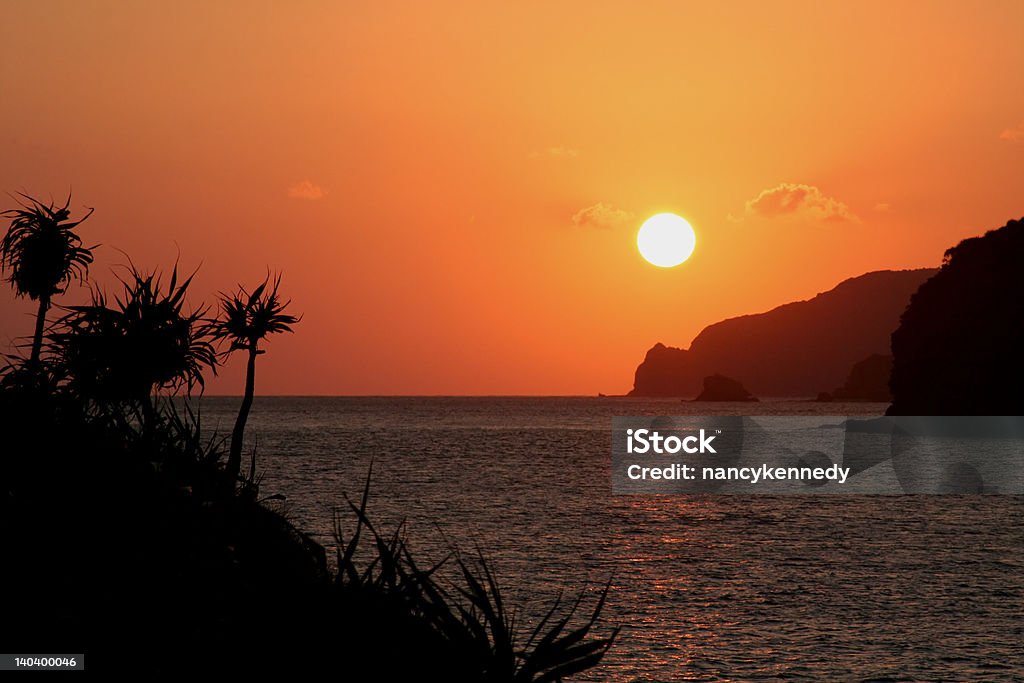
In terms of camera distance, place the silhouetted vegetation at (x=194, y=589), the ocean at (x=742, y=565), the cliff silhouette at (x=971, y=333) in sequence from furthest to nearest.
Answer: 1. the cliff silhouette at (x=971, y=333)
2. the ocean at (x=742, y=565)
3. the silhouetted vegetation at (x=194, y=589)

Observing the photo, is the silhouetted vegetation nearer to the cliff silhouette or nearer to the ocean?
the ocean

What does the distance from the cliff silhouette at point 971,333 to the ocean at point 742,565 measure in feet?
169

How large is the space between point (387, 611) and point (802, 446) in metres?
151

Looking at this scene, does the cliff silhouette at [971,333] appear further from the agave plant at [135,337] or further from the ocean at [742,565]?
the agave plant at [135,337]

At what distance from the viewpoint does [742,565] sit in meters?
43.6

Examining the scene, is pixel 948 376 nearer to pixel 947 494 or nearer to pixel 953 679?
pixel 947 494

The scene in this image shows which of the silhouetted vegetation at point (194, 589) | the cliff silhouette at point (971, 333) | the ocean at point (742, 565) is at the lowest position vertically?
the ocean at point (742, 565)

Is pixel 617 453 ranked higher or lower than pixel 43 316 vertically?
lower

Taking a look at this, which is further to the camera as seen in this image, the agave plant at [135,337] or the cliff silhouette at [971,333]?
the cliff silhouette at [971,333]

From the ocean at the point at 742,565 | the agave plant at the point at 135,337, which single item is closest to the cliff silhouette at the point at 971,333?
the ocean at the point at 742,565

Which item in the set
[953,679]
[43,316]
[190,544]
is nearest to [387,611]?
[190,544]

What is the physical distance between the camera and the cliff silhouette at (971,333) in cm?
12394

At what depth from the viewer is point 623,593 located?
119 feet

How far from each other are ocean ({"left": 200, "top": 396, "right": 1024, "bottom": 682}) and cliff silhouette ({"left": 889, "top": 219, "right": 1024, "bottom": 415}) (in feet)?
169
